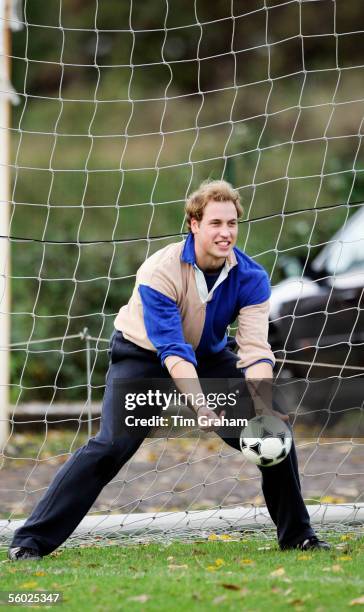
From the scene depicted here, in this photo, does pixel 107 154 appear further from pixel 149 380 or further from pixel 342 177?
pixel 149 380

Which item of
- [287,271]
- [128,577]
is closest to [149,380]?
[128,577]

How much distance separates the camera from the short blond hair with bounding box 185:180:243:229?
480 centimetres

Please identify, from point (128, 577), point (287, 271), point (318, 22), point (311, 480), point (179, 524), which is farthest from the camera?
point (318, 22)

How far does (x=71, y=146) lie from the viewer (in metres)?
20.9

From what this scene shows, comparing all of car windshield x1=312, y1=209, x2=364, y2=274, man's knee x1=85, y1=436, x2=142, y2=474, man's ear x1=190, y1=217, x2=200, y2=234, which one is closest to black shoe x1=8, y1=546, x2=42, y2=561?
man's knee x1=85, y1=436, x2=142, y2=474

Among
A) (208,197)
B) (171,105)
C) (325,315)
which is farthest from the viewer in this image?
(171,105)

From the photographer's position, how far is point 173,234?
22.6 feet

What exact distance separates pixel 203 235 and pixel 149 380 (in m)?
0.68

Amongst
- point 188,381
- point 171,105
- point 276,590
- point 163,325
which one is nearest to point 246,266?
point 163,325

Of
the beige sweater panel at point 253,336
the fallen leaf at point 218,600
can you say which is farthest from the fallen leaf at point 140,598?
the beige sweater panel at point 253,336

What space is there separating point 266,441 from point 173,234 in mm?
2485

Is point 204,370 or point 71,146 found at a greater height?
point 204,370

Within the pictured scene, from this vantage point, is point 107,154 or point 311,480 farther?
point 107,154

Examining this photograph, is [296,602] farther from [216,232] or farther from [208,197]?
[208,197]
